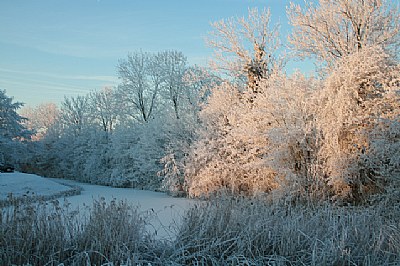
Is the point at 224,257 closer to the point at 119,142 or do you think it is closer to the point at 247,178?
the point at 247,178

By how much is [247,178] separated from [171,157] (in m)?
5.40

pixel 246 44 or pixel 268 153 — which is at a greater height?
pixel 246 44

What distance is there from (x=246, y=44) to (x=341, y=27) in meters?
5.44

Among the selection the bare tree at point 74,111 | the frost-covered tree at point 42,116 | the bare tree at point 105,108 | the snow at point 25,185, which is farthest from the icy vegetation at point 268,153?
the frost-covered tree at point 42,116

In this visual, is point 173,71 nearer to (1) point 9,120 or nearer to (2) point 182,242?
(1) point 9,120

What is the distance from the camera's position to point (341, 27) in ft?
46.9

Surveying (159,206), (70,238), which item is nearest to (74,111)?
(159,206)

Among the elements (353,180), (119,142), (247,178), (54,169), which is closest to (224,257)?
(353,180)

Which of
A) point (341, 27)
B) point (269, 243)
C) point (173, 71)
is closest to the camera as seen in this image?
point (269, 243)

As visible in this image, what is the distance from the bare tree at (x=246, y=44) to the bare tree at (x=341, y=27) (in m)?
3.08

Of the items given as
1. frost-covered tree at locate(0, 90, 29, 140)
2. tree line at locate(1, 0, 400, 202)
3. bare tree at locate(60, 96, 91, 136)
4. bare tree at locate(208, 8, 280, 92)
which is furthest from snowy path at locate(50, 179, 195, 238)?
bare tree at locate(60, 96, 91, 136)

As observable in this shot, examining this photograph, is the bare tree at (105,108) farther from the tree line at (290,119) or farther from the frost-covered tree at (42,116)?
the frost-covered tree at (42,116)

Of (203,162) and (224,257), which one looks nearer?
(224,257)

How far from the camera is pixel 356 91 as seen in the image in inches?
389
